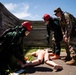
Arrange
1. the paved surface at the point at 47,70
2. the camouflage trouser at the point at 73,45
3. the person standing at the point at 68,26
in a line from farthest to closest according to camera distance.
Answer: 1. the person standing at the point at 68,26
2. the camouflage trouser at the point at 73,45
3. the paved surface at the point at 47,70

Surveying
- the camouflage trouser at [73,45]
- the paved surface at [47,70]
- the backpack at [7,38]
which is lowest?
the paved surface at [47,70]

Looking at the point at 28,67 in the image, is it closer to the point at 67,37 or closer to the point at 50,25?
the point at 67,37

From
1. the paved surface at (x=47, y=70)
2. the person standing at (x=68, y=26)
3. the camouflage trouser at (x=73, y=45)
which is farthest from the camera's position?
the person standing at (x=68, y=26)

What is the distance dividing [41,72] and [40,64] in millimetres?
940

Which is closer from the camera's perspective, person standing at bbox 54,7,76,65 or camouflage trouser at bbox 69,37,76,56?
camouflage trouser at bbox 69,37,76,56

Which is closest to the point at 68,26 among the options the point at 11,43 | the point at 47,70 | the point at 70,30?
the point at 70,30

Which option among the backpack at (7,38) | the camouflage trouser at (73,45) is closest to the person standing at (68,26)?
the camouflage trouser at (73,45)

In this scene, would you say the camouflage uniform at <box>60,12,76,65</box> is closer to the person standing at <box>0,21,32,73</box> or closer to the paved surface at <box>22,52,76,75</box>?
the paved surface at <box>22,52,76,75</box>

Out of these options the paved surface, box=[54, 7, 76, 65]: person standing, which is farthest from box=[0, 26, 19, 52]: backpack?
box=[54, 7, 76, 65]: person standing

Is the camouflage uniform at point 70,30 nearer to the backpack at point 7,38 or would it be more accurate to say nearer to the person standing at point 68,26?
the person standing at point 68,26

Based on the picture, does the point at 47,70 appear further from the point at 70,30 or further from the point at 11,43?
the point at 70,30

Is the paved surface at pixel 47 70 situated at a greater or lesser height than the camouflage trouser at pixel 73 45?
lesser

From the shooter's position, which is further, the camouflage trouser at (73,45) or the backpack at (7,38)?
the camouflage trouser at (73,45)

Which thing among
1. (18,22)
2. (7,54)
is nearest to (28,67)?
(7,54)
